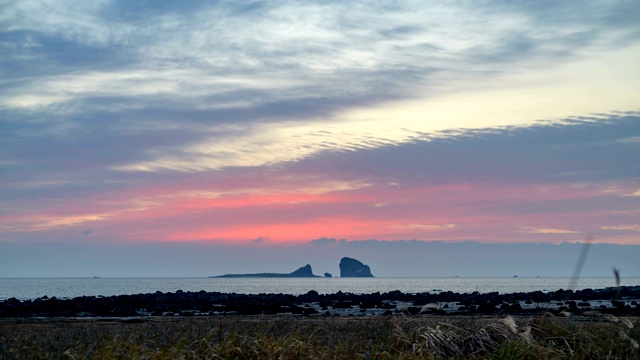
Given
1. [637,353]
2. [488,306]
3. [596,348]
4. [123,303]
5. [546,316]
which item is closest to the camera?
[637,353]

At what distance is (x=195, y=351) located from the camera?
45.8 ft

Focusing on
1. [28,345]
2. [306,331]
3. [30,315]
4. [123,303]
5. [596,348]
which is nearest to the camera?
[28,345]

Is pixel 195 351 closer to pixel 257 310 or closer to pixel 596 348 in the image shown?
pixel 596 348

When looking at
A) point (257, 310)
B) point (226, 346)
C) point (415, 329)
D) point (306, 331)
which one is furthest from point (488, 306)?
point (226, 346)

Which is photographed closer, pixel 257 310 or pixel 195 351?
pixel 195 351

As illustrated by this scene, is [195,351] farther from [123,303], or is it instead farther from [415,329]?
[123,303]

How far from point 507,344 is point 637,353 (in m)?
2.70

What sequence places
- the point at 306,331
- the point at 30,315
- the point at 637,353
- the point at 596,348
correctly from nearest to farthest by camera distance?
the point at 637,353, the point at 596,348, the point at 306,331, the point at 30,315

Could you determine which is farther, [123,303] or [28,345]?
[123,303]

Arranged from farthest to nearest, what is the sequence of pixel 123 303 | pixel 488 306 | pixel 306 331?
pixel 123 303, pixel 488 306, pixel 306 331

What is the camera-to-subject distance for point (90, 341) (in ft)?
50.3

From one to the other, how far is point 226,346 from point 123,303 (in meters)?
41.2

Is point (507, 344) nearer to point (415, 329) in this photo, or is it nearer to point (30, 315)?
point (415, 329)

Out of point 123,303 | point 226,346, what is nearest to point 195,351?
point 226,346
